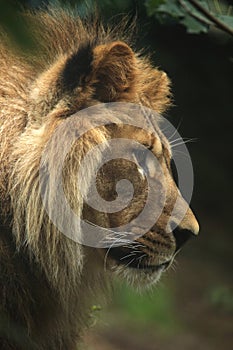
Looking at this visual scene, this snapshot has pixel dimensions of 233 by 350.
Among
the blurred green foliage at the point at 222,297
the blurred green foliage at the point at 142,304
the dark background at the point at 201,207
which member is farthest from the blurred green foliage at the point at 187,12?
the blurred green foliage at the point at 222,297

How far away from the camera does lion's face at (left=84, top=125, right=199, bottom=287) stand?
2.49 meters

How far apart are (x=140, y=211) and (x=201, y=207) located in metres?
5.11

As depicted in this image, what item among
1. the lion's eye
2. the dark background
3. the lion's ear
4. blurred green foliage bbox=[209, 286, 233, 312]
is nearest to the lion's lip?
the lion's eye

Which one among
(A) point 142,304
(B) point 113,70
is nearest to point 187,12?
(B) point 113,70

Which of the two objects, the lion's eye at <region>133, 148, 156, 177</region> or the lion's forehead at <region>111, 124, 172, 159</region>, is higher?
the lion's forehead at <region>111, 124, 172, 159</region>

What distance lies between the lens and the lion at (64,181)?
2383mm

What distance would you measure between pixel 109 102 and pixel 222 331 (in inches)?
178

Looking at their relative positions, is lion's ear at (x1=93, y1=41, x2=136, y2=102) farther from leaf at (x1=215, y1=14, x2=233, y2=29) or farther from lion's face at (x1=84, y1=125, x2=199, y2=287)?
leaf at (x1=215, y1=14, x2=233, y2=29)

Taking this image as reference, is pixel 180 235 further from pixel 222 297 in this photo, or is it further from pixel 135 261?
pixel 222 297

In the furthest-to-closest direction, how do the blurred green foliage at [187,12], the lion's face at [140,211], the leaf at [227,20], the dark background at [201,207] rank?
1. the dark background at [201,207]
2. the lion's face at [140,211]
3. the leaf at [227,20]
4. the blurred green foliage at [187,12]

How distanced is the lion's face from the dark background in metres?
2.90

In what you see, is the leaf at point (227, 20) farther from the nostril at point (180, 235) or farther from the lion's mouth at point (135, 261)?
the lion's mouth at point (135, 261)

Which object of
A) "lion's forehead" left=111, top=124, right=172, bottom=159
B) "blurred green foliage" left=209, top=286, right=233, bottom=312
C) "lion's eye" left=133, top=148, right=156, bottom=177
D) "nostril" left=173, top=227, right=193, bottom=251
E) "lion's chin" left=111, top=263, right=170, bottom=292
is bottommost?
"blurred green foliage" left=209, top=286, right=233, bottom=312

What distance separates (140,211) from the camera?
100.0 inches
